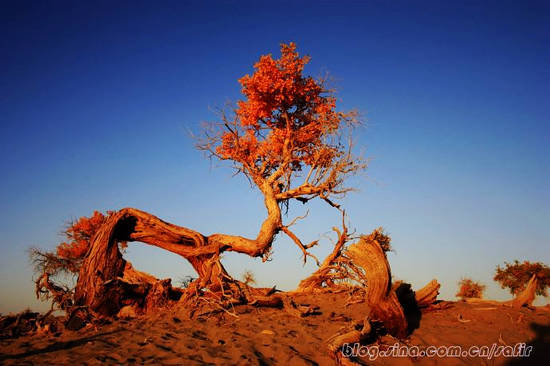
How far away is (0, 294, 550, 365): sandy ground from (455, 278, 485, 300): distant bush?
6.97 metres

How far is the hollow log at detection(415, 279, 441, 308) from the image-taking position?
10.5m

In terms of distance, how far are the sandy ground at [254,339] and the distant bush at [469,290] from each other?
697 cm

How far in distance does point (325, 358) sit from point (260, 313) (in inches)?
149

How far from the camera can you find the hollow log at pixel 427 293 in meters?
10.5

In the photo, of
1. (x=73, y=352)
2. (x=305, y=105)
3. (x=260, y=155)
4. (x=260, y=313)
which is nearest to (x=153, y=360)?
(x=73, y=352)

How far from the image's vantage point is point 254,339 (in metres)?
7.41

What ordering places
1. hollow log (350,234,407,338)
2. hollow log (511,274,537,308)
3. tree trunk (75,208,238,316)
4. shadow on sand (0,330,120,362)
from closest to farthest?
shadow on sand (0,330,120,362), hollow log (350,234,407,338), tree trunk (75,208,238,316), hollow log (511,274,537,308)

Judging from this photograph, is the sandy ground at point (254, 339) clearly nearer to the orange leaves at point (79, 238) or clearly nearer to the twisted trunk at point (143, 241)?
the twisted trunk at point (143, 241)

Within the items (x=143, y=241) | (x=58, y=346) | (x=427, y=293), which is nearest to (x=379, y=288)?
(x=427, y=293)

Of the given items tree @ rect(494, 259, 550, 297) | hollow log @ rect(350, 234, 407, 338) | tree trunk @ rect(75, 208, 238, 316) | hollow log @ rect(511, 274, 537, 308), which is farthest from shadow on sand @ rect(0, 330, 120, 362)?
tree @ rect(494, 259, 550, 297)

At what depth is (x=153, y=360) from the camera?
5816mm

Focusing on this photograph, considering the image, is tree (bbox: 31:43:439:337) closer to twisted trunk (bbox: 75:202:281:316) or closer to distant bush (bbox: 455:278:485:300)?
twisted trunk (bbox: 75:202:281:316)

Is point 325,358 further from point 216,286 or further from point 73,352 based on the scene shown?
point 216,286

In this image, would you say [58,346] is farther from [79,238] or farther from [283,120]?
[79,238]
